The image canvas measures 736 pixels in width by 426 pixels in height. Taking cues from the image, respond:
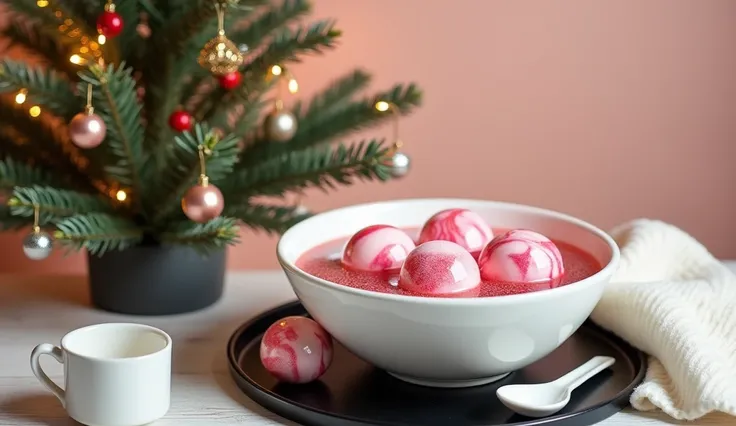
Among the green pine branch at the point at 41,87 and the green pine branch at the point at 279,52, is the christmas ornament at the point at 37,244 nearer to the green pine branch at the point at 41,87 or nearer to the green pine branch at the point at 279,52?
the green pine branch at the point at 41,87

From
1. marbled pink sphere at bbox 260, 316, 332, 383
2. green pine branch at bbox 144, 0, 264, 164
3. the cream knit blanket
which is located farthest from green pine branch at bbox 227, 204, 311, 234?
the cream knit blanket

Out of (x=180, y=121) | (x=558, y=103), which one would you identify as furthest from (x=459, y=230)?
(x=558, y=103)

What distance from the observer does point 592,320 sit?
35.2 inches

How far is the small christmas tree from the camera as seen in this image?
861mm

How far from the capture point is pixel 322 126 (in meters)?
1.03

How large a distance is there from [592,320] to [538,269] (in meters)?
0.18

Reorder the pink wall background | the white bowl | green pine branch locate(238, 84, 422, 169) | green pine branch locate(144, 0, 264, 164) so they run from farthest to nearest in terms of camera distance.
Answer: the pink wall background → green pine branch locate(238, 84, 422, 169) → green pine branch locate(144, 0, 264, 164) → the white bowl

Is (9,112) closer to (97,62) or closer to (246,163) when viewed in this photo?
(97,62)

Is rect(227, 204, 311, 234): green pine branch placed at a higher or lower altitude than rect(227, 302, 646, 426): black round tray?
higher

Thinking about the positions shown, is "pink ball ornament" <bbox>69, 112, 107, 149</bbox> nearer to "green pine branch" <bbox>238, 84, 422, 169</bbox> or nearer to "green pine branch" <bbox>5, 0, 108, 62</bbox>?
"green pine branch" <bbox>5, 0, 108, 62</bbox>

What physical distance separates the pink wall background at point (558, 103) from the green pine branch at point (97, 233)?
448 millimetres

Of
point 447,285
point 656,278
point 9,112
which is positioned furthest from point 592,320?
point 9,112

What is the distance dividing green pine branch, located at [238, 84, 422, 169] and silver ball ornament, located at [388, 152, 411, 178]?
0.16 feet

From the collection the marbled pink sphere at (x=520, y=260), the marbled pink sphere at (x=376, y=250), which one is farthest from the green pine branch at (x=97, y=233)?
the marbled pink sphere at (x=520, y=260)
